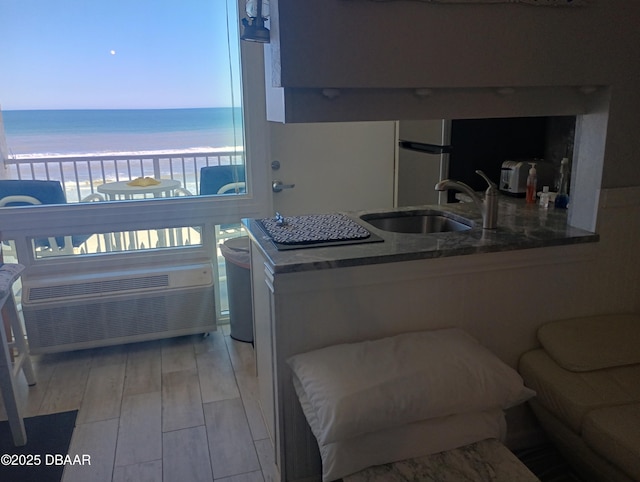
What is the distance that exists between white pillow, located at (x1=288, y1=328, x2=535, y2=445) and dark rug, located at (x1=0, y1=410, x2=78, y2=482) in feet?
3.83

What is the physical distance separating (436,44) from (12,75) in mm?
2362

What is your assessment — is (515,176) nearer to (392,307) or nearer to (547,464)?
(392,307)

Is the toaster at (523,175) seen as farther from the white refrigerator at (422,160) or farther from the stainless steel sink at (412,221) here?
the stainless steel sink at (412,221)

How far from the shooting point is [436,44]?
170 centimetres

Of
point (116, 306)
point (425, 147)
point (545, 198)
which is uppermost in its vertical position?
point (425, 147)

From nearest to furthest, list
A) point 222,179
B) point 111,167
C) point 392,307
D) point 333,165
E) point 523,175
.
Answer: point 392,307 → point 523,175 → point 111,167 → point 222,179 → point 333,165

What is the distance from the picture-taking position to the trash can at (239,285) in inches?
115

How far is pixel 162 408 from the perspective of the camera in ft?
7.94

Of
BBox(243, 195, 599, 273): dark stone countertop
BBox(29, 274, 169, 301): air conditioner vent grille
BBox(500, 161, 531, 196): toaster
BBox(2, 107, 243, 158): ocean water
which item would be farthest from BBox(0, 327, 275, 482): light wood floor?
BBox(500, 161, 531, 196): toaster

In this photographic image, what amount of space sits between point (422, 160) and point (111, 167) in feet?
6.22

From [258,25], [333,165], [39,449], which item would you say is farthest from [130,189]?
[258,25]

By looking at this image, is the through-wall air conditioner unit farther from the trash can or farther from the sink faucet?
the sink faucet

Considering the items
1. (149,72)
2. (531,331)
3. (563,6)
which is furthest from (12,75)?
(531,331)

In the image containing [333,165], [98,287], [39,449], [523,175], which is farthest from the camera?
[333,165]
